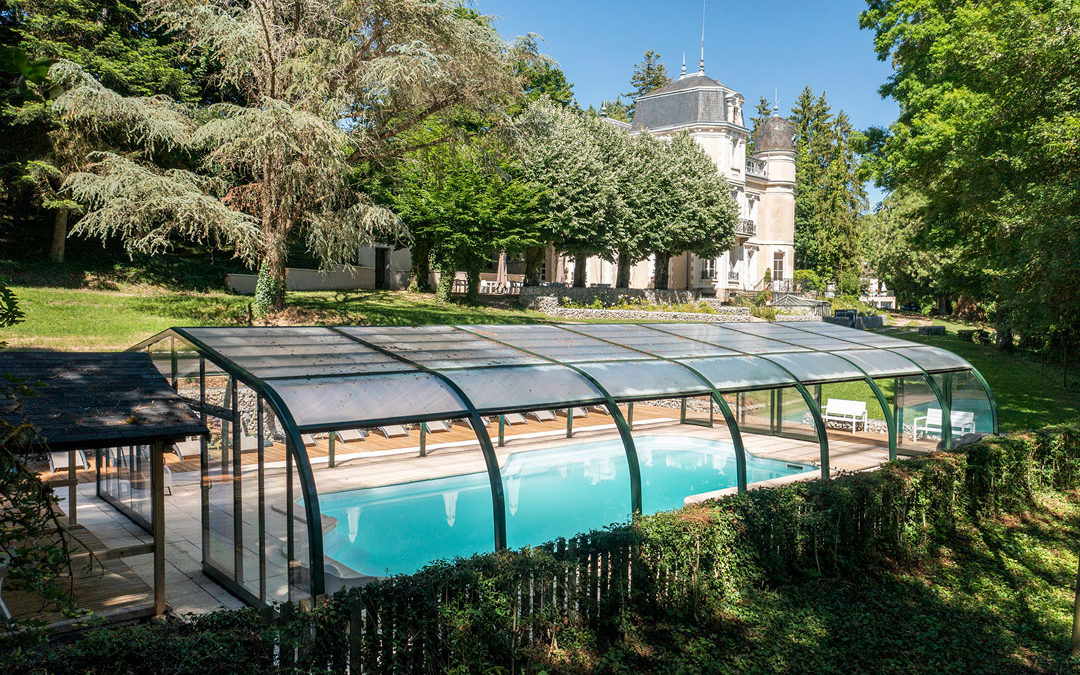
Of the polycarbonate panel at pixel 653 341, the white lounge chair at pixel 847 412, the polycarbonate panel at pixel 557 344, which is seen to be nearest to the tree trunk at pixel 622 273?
the white lounge chair at pixel 847 412

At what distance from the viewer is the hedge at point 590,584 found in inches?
166

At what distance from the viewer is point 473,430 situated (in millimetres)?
11336

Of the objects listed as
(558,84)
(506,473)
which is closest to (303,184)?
(506,473)

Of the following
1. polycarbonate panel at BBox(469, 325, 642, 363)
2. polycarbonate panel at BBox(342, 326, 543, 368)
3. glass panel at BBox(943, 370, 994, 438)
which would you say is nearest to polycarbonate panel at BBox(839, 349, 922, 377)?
glass panel at BBox(943, 370, 994, 438)

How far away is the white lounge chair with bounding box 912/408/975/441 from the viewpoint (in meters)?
13.5

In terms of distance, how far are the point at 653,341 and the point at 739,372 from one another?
1.54 m

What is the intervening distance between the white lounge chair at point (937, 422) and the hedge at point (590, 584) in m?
3.06

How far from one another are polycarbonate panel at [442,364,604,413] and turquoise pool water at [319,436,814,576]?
2.47 metres

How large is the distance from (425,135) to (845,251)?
41778 millimetres

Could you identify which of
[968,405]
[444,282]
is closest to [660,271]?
[444,282]

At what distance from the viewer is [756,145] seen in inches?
2117

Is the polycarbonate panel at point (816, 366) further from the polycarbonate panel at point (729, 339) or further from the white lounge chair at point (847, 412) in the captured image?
the white lounge chair at point (847, 412)

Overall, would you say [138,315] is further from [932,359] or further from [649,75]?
[649,75]

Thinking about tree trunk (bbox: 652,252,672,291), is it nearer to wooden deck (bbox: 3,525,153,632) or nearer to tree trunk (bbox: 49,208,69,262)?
tree trunk (bbox: 49,208,69,262)
